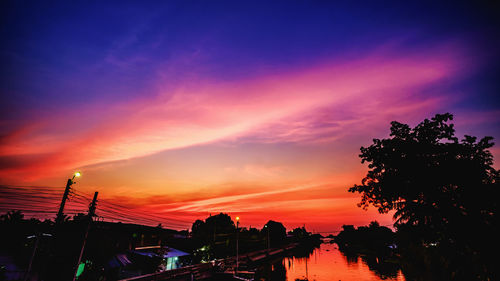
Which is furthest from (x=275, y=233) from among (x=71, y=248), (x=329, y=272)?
(x=71, y=248)

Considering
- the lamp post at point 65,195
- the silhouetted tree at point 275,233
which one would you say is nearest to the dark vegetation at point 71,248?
the lamp post at point 65,195

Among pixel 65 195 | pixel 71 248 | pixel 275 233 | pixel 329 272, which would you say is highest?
pixel 65 195

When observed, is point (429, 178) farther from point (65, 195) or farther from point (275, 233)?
point (275, 233)

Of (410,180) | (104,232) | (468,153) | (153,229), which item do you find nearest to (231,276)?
(153,229)

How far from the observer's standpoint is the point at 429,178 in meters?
21.0

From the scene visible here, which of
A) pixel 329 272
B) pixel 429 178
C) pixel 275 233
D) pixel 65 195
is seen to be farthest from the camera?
pixel 275 233

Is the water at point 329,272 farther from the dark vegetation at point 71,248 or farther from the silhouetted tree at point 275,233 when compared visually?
the silhouetted tree at point 275,233

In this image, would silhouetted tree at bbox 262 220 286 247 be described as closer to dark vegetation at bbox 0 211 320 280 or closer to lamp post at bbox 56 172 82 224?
dark vegetation at bbox 0 211 320 280

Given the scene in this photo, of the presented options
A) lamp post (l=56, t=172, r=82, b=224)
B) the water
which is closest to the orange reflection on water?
the water

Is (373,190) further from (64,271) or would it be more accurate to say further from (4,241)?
(4,241)

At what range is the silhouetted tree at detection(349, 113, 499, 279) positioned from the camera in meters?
18.6

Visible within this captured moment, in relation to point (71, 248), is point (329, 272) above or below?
below

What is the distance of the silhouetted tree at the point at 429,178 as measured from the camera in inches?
732

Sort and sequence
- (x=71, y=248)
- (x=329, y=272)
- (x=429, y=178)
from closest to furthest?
(x=429, y=178) < (x=71, y=248) < (x=329, y=272)
